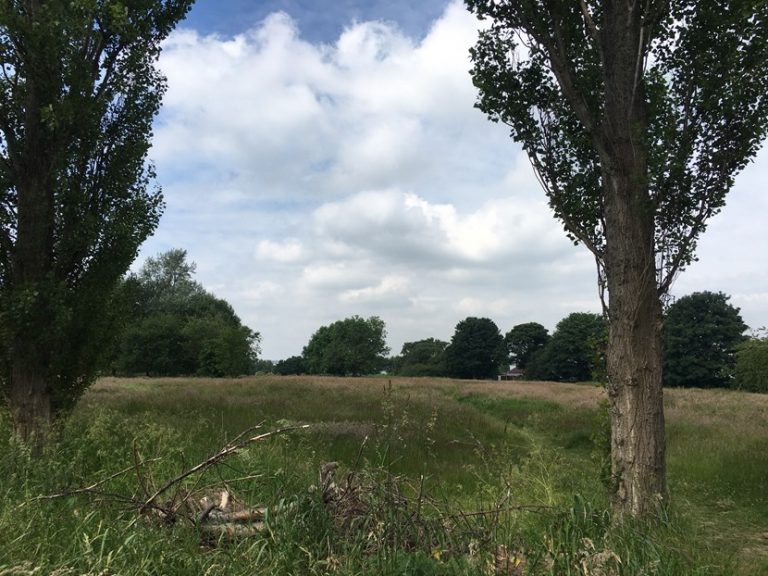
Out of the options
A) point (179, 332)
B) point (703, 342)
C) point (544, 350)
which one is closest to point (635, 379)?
point (179, 332)

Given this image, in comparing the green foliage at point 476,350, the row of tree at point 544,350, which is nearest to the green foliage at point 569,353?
the row of tree at point 544,350

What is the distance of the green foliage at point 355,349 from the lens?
93.9 metres

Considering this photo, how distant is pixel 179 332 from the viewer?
5862 cm

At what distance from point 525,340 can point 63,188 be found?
9943 centimetres

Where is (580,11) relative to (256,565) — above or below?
above

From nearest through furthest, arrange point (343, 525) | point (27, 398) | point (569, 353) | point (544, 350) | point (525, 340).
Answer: point (343, 525)
point (27, 398)
point (569, 353)
point (544, 350)
point (525, 340)

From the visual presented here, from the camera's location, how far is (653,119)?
6480 millimetres

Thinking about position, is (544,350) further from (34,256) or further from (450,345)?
(34,256)

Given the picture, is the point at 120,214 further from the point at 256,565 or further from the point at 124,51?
the point at 256,565

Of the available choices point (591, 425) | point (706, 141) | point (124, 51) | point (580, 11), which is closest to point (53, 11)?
point (124, 51)

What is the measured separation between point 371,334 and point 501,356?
958 inches

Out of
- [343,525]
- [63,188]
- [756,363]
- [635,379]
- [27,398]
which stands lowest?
[343,525]

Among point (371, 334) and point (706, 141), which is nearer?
point (706, 141)

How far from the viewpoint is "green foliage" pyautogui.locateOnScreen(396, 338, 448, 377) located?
102562 mm
